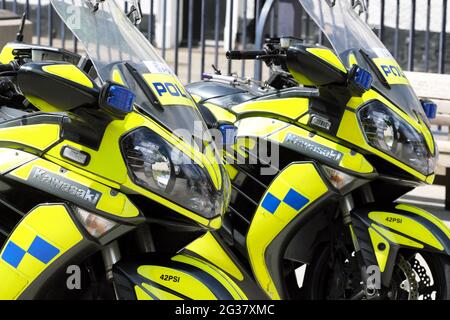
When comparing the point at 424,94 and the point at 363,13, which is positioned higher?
the point at 363,13

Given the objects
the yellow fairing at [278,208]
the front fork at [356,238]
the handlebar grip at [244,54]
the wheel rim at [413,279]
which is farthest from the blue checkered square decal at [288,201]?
the handlebar grip at [244,54]

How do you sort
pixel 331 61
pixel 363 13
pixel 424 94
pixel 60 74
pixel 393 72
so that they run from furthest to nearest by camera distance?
1. pixel 424 94
2. pixel 363 13
3. pixel 393 72
4. pixel 331 61
5. pixel 60 74

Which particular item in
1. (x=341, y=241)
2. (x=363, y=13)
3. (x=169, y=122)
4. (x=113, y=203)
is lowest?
(x=341, y=241)

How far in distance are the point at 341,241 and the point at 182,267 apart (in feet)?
4.24

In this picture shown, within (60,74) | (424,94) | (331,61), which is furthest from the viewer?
(424,94)

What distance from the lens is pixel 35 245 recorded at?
11.0 ft

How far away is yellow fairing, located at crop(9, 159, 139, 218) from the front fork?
129cm

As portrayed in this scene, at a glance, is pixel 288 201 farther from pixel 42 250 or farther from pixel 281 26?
pixel 281 26

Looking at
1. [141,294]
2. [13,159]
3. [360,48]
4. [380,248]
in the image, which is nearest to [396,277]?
[380,248]

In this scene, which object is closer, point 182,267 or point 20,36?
point 182,267

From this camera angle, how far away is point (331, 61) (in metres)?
4.33

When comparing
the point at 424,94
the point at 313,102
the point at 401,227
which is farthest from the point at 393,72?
the point at 424,94

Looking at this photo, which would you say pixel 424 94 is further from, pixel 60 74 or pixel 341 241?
pixel 60 74

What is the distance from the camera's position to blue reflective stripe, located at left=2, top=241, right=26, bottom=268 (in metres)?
3.37
